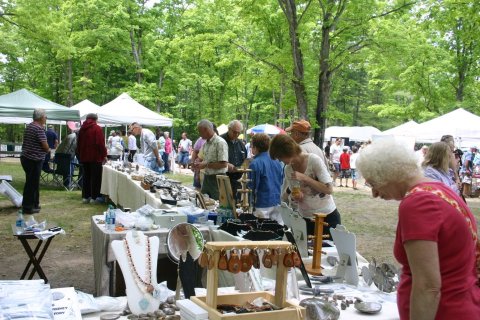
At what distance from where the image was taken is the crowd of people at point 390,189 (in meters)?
1.47

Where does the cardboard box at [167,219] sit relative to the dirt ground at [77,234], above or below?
above

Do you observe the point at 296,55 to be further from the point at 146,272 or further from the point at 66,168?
the point at 146,272

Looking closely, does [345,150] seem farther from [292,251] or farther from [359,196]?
[292,251]

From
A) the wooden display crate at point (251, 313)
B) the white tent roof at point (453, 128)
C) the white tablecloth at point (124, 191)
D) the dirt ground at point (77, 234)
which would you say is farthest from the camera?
the white tent roof at point (453, 128)

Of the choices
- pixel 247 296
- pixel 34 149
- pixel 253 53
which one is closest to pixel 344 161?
pixel 253 53

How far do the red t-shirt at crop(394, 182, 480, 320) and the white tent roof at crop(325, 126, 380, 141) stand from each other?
2482 centimetres

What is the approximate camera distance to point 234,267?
1730 millimetres

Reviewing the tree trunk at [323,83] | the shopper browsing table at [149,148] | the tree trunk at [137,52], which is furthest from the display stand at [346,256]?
the tree trunk at [137,52]

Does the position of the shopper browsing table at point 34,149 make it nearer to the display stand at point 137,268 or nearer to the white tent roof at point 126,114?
the white tent roof at point 126,114

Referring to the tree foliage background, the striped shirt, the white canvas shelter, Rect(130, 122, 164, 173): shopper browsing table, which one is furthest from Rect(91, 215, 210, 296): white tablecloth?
the white canvas shelter

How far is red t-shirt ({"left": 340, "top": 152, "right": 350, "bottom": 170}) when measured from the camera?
15.3 metres

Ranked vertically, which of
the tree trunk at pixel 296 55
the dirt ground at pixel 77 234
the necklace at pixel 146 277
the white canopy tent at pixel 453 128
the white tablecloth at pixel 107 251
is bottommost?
the dirt ground at pixel 77 234

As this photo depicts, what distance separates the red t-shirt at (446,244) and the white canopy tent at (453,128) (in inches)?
Answer: 431

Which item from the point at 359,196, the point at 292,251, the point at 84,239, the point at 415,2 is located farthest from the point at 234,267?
the point at 359,196
